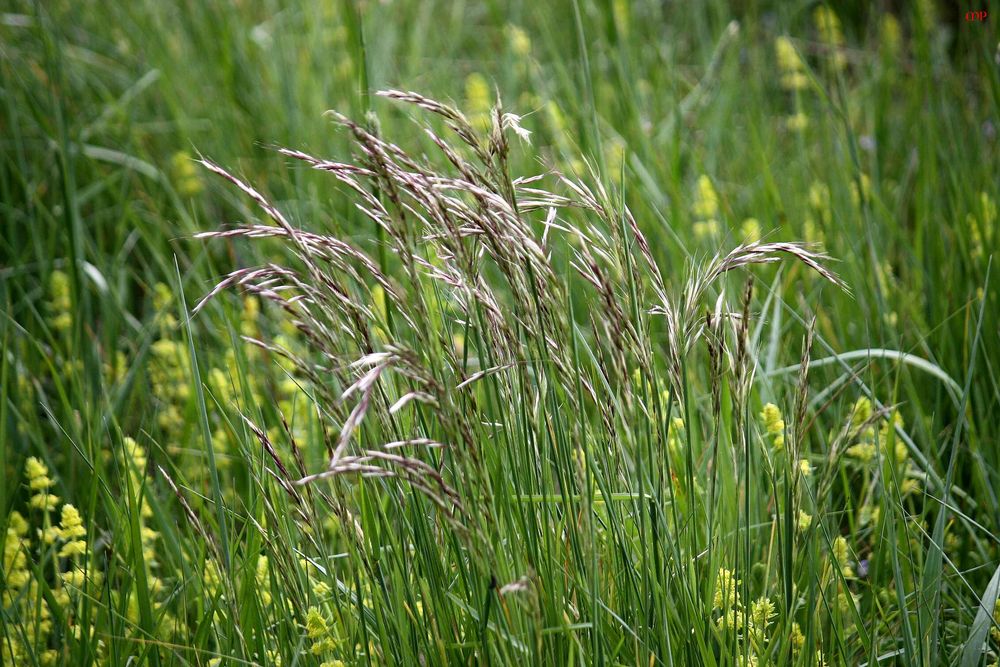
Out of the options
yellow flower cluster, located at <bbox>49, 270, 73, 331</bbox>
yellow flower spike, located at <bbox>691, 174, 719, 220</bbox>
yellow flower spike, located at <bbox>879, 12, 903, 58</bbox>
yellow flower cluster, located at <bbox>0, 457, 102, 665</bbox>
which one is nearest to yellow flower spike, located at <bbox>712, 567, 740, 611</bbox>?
yellow flower cluster, located at <bbox>0, 457, 102, 665</bbox>

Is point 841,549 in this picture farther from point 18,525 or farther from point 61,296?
point 61,296

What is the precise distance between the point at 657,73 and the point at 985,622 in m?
3.12

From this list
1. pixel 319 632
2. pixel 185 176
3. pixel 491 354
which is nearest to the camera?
pixel 491 354

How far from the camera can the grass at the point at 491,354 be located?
114 centimetres

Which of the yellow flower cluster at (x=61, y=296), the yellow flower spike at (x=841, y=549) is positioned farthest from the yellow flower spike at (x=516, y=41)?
the yellow flower spike at (x=841, y=549)

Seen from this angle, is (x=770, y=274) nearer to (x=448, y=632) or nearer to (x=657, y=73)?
(x=657, y=73)

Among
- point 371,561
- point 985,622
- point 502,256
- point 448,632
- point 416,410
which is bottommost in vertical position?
point 985,622

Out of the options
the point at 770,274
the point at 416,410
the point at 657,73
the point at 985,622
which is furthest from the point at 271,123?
the point at 985,622

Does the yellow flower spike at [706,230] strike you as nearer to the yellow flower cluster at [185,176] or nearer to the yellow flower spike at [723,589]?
the yellow flower spike at [723,589]

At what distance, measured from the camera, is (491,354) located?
3.84 feet

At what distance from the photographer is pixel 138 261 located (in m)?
3.45

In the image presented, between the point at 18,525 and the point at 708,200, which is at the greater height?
the point at 708,200

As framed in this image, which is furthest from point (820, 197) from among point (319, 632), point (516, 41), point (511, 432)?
point (319, 632)

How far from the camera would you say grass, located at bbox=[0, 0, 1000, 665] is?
3.75ft
